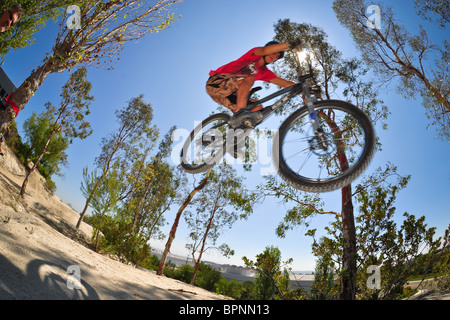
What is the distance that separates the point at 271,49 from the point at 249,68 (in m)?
0.51

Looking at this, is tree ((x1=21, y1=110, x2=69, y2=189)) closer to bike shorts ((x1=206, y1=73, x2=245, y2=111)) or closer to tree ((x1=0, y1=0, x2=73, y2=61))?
tree ((x1=0, y1=0, x2=73, y2=61))

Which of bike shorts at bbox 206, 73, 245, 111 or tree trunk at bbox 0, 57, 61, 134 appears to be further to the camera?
tree trunk at bbox 0, 57, 61, 134

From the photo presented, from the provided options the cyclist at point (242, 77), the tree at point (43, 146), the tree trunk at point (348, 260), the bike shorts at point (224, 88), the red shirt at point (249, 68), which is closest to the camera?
the cyclist at point (242, 77)

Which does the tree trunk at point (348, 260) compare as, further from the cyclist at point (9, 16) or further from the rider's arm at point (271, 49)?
the cyclist at point (9, 16)

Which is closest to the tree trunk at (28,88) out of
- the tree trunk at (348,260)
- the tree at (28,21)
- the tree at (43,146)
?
the tree at (28,21)

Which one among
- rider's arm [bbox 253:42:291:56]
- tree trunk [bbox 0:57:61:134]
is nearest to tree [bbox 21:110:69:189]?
tree trunk [bbox 0:57:61:134]

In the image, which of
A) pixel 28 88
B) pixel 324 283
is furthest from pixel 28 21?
pixel 324 283

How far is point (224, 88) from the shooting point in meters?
3.96

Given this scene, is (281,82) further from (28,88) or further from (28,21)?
(28,21)

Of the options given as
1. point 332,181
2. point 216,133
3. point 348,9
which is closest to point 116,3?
point 216,133

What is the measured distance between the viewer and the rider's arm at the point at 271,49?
3037 millimetres

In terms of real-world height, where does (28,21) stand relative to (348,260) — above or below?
above

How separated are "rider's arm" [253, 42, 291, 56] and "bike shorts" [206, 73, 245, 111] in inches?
21.0

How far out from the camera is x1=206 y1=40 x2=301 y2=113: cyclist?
3.32 meters
